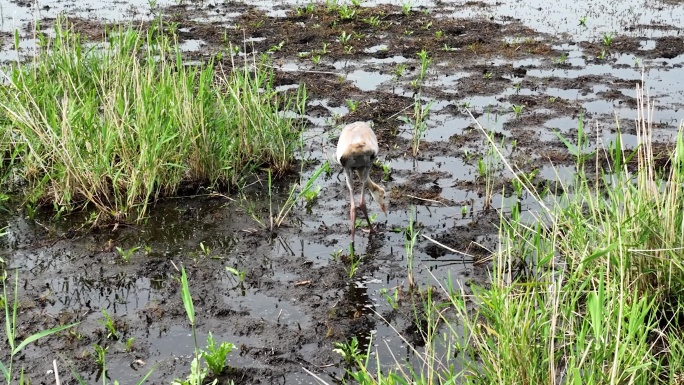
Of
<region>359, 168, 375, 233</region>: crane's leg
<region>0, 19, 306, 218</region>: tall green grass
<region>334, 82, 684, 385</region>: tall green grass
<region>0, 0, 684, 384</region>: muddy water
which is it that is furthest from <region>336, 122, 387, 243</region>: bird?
<region>0, 19, 306, 218</region>: tall green grass

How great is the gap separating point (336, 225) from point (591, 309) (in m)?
3.47

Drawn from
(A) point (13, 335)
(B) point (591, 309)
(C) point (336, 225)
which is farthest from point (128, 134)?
(B) point (591, 309)

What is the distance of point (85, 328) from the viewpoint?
14.6 feet

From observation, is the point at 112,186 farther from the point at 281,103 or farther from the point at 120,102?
Answer: the point at 281,103

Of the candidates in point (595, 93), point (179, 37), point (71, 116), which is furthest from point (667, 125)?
point (179, 37)

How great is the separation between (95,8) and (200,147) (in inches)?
310

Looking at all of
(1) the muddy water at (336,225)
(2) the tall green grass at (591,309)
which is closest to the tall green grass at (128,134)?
(1) the muddy water at (336,225)

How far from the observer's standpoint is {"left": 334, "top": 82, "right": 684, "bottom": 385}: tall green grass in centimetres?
299

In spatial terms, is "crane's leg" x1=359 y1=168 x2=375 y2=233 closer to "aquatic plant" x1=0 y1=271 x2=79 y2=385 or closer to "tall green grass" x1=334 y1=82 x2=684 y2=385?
"tall green grass" x1=334 y1=82 x2=684 y2=385

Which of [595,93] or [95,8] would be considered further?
[95,8]

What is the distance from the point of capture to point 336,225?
233 inches

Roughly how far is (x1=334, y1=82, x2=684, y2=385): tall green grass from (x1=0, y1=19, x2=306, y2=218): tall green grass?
2443 millimetres

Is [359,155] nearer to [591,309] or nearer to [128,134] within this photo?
[128,134]

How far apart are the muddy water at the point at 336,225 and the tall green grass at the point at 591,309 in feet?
1.33
